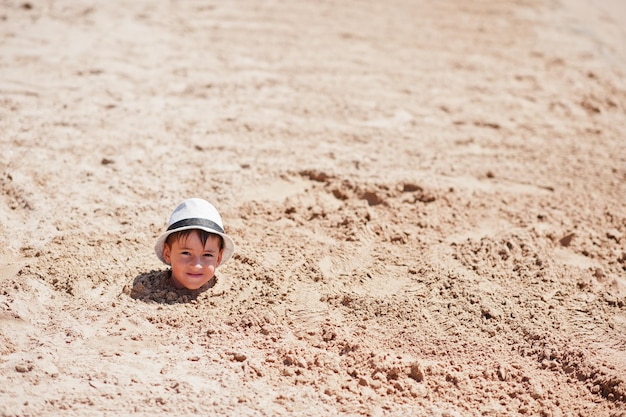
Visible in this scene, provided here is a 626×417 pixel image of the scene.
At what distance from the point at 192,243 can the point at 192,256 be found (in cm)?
8

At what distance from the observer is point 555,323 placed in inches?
125

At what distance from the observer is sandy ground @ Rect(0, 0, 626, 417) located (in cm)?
274

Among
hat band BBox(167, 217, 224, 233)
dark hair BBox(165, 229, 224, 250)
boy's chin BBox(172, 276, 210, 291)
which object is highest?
hat band BBox(167, 217, 224, 233)

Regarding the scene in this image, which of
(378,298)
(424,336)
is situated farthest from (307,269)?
(424,336)

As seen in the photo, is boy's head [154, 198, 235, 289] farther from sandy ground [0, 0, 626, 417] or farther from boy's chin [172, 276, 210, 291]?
sandy ground [0, 0, 626, 417]

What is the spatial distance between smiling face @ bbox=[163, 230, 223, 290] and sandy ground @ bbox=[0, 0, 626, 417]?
12 centimetres

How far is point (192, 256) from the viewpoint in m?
3.06

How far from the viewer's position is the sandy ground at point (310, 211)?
274 centimetres

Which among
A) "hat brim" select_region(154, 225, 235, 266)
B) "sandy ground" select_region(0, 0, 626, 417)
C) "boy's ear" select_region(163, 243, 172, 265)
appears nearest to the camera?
"sandy ground" select_region(0, 0, 626, 417)

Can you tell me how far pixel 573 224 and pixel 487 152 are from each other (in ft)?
3.16

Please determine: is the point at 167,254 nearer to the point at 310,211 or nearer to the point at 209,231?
the point at 209,231

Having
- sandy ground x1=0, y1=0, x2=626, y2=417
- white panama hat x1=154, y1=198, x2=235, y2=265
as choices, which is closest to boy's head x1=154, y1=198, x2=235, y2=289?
white panama hat x1=154, y1=198, x2=235, y2=265

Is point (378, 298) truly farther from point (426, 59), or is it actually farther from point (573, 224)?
point (426, 59)

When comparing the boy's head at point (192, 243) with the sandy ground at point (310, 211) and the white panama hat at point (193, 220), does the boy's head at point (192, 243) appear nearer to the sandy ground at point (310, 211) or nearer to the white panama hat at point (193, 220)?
the white panama hat at point (193, 220)
